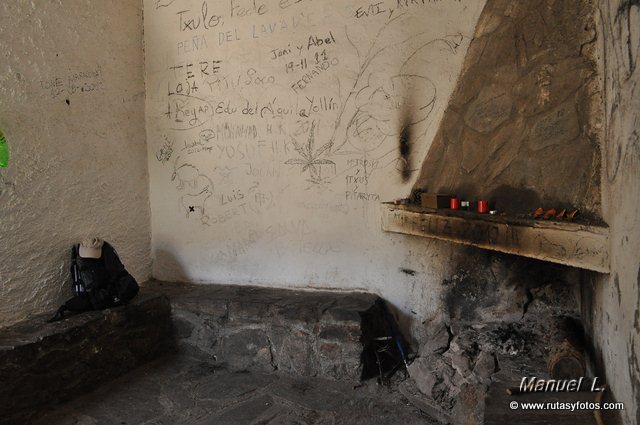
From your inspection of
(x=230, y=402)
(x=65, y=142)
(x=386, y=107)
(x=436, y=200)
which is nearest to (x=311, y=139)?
(x=386, y=107)

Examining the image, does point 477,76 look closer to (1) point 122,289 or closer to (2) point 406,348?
(2) point 406,348

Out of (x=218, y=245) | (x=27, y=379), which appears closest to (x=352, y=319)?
(x=218, y=245)

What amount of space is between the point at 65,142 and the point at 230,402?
2.11m

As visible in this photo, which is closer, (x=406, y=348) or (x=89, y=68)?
(x=406, y=348)

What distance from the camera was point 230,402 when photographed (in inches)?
110

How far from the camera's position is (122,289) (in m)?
3.23

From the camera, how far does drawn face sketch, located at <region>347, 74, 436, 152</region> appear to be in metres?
3.11

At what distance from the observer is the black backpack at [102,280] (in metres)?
3.13

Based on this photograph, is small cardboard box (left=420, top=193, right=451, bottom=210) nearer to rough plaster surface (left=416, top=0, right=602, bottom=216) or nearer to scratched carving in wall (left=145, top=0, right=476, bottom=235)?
rough plaster surface (left=416, top=0, right=602, bottom=216)

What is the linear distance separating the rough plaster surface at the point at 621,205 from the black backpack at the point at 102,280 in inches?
113

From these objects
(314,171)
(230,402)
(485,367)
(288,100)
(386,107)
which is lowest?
(230,402)

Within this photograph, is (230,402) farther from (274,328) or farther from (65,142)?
(65,142)

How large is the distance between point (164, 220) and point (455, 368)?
265 centimetres

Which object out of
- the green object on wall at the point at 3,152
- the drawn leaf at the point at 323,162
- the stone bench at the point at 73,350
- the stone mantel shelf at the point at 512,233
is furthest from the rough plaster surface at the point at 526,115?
the green object on wall at the point at 3,152
